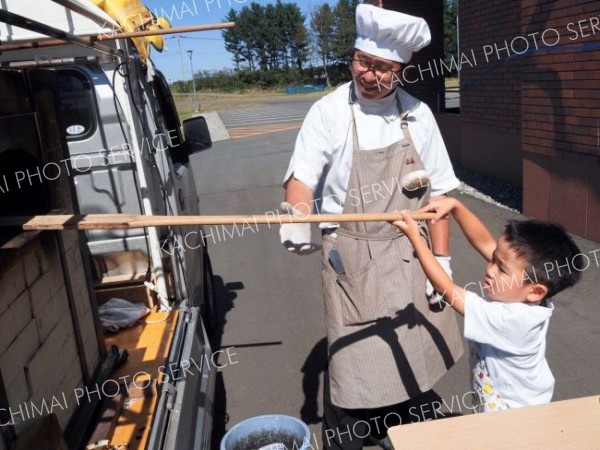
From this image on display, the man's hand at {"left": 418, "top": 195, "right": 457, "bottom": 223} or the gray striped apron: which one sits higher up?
the man's hand at {"left": 418, "top": 195, "right": 457, "bottom": 223}

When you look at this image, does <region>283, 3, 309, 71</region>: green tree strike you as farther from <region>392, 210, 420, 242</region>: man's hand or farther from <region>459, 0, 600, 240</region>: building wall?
<region>392, 210, 420, 242</region>: man's hand

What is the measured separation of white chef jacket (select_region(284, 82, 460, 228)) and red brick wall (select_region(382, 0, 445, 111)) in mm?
9874

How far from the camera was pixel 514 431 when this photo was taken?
1.57 meters

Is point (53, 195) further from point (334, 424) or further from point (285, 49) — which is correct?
point (285, 49)

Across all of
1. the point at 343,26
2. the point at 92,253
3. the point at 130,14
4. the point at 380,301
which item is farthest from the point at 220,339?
the point at 343,26

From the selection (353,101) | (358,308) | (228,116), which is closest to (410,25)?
(353,101)

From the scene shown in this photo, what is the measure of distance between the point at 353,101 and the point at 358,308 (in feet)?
2.91

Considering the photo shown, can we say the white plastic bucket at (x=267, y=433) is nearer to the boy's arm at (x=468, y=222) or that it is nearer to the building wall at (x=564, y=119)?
the boy's arm at (x=468, y=222)

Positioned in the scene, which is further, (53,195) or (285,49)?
(285,49)

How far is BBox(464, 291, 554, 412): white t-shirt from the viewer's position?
1.97 meters

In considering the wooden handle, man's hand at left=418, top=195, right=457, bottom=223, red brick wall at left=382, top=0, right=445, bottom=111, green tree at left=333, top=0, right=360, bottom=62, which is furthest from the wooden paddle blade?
green tree at left=333, top=0, right=360, bottom=62

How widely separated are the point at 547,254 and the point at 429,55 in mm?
11337

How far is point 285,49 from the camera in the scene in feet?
194

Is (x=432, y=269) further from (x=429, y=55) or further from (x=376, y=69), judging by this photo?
(x=429, y=55)
